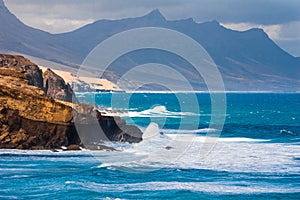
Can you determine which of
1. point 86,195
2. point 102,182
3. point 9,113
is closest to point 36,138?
point 9,113

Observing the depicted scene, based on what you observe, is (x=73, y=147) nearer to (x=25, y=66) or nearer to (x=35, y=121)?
(x=35, y=121)

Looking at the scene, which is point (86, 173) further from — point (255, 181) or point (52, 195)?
point (255, 181)

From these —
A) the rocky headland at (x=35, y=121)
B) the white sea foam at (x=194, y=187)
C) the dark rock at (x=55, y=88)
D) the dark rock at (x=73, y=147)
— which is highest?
the dark rock at (x=55, y=88)

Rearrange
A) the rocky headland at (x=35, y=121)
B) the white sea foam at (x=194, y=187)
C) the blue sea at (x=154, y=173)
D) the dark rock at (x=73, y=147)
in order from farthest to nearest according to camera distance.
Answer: the dark rock at (x=73, y=147)
the rocky headland at (x=35, y=121)
the white sea foam at (x=194, y=187)
the blue sea at (x=154, y=173)

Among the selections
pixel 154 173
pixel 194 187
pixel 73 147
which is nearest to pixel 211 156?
pixel 73 147

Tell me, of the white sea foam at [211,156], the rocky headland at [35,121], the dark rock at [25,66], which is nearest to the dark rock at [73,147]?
the rocky headland at [35,121]

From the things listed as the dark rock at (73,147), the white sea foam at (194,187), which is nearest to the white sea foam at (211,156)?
the dark rock at (73,147)

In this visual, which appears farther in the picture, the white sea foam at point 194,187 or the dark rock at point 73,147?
the dark rock at point 73,147

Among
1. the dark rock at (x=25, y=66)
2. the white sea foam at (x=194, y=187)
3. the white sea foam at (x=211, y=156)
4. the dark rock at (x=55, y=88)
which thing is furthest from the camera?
the dark rock at (x=55, y=88)

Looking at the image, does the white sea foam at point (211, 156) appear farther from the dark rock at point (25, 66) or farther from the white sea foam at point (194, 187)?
the dark rock at point (25, 66)

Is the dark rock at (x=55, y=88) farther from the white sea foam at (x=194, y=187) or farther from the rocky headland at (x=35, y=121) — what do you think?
the white sea foam at (x=194, y=187)

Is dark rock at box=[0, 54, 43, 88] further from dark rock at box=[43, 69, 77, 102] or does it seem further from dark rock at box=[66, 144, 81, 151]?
dark rock at box=[66, 144, 81, 151]

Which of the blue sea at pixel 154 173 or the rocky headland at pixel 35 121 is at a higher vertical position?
the rocky headland at pixel 35 121

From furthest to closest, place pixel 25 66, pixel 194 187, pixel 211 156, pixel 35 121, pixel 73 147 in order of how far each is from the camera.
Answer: pixel 25 66 → pixel 211 156 → pixel 73 147 → pixel 35 121 → pixel 194 187
